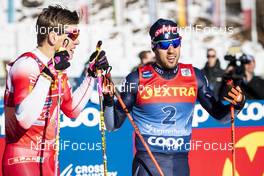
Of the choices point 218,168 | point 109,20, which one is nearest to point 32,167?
point 218,168

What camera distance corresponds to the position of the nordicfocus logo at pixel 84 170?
659 cm

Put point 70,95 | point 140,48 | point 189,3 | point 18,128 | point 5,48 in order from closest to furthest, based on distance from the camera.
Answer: point 18,128, point 70,95, point 5,48, point 140,48, point 189,3

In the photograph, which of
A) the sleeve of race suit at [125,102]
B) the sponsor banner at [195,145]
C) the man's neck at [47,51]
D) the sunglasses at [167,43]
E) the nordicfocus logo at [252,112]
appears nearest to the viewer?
the man's neck at [47,51]

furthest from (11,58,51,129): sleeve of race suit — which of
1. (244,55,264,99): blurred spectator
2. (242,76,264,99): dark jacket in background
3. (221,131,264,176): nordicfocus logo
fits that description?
(244,55,264,99): blurred spectator

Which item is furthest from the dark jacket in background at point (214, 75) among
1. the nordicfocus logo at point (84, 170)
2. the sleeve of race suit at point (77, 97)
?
the sleeve of race suit at point (77, 97)

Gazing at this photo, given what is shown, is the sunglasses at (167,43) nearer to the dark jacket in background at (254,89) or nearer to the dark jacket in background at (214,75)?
the dark jacket in background at (254,89)

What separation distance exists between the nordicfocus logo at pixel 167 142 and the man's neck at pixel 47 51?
1199mm

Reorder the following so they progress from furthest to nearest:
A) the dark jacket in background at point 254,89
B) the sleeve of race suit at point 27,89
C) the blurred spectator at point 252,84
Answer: the blurred spectator at point 252,84
the dark jacket in background at point 254,89
the sleeve of race suit at point 27,89

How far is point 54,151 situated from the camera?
5.54 meters

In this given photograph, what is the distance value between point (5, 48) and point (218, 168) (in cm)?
566

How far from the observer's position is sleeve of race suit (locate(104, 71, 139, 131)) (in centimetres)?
583

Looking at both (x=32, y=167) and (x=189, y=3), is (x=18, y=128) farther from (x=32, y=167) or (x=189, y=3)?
(x=189, y=3)

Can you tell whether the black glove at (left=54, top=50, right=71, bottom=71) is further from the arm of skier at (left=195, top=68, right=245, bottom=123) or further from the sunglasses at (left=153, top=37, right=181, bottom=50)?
the arm of skier at (left=195, top=68, right=245, bottom=123)

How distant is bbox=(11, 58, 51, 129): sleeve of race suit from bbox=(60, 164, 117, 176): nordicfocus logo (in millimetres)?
1409
